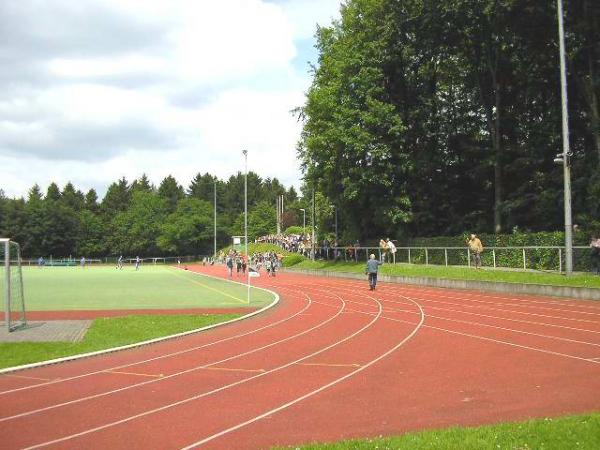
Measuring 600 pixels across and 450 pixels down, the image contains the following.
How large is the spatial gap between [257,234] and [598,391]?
11787 centimetres

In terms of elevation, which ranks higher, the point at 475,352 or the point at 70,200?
the point at 70,200

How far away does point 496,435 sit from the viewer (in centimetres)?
623

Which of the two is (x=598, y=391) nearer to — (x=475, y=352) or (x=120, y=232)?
(x=475, y=352)

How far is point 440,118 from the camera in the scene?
45.7 metres

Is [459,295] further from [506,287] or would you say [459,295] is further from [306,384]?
[306,384]

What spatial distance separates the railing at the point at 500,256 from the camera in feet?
83.2

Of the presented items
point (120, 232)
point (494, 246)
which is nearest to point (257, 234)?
point (120, 232)

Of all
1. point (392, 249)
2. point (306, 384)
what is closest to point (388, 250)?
point (392, 249)

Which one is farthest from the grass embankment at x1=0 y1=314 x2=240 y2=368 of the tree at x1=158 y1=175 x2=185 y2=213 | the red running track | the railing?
the tree at x1=158 y1=175 x2=185 y2=213

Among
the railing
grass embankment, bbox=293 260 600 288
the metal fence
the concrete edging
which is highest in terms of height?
the railing

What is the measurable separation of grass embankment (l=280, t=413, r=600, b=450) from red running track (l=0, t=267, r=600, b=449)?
73 cm

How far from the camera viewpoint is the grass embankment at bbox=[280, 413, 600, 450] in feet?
19.2

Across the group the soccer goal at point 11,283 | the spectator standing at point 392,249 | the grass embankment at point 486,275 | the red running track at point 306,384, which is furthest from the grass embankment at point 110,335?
the spectator standing at point 392,249

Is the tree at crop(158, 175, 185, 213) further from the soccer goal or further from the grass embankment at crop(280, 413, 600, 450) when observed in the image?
the grass embankment at crop(280, 413, 600, 450)
